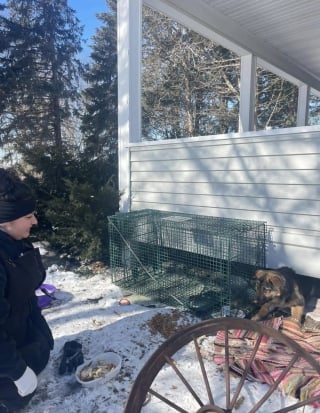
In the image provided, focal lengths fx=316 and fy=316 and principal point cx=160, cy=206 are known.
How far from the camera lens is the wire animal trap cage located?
3029 millimetres

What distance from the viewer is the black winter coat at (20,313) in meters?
1.55

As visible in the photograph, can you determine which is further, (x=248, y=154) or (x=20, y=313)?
(x=248, y=154)

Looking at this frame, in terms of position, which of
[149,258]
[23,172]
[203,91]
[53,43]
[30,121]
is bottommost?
[149,258]

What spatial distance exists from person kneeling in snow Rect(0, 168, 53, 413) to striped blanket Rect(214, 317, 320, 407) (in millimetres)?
1250

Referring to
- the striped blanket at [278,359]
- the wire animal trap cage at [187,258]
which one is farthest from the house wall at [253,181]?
the striped blanket at [278,359]

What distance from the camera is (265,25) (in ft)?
15.7

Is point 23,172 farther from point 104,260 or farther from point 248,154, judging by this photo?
point 248,154

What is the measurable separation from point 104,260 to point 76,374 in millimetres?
2297

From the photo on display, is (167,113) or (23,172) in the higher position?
(167,113)

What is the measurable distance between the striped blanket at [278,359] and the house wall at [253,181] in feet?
2.62

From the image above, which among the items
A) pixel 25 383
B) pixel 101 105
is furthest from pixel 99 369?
pixel 101 105

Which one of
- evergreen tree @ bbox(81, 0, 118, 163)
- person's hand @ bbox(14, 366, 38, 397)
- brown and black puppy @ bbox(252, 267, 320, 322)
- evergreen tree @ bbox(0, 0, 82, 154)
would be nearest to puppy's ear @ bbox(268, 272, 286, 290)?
brown and black puppy @ bbox(252, 267, 320, 322)

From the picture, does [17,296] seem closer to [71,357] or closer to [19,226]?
[19,226]

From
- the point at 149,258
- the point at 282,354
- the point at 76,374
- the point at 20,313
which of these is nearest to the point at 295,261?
the point at 282,354
